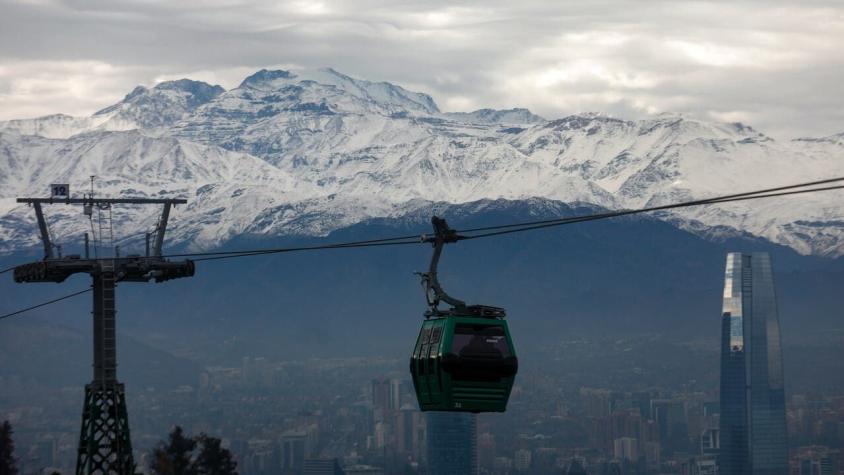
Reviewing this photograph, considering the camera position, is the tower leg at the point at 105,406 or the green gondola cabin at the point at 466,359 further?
the tower leg at the point at 105,406

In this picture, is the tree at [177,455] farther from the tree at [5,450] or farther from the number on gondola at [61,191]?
the number on gondola at [61,191]

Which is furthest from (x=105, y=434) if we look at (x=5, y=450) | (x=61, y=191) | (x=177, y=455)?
(x=177, y=455)

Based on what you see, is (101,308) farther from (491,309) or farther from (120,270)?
(491,309)

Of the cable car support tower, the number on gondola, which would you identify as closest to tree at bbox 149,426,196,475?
the number on gondola

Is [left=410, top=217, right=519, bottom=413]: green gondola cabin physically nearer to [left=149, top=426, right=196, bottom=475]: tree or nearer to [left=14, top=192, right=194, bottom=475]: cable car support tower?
[left=14, top=192, right=194, bottom=475]: cable car support tower

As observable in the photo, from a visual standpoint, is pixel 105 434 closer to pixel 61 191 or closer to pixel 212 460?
pixel 61 191

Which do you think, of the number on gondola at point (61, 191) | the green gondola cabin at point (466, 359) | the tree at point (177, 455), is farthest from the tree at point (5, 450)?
the green gondola cabin at point (466, 359)
